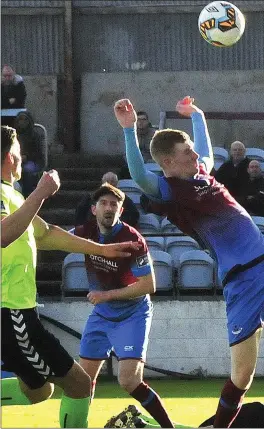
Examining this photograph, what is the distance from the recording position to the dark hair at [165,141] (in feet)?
25.5

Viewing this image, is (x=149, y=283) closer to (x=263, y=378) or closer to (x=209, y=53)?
(x=263, y=378)

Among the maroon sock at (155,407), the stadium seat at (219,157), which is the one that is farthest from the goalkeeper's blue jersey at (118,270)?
the stadium seat at (219,157)

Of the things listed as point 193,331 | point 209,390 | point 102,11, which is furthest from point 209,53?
point 209,390

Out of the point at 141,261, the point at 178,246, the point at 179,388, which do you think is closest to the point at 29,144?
the point at 178,246

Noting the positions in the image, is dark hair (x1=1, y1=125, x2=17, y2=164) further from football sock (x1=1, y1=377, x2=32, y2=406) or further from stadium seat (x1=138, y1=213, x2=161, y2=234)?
stadium seat (x1=138, y1=213, x2=161, y2=234)

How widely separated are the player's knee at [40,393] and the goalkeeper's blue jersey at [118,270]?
181 cm

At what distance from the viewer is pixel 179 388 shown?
12.9 meters

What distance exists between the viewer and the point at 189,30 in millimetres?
19359

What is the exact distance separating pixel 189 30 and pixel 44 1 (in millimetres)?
2385

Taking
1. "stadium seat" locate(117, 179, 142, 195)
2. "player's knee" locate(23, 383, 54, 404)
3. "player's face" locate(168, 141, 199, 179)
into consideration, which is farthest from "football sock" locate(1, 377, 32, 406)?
"stadium seat" locate(117, 179, 142, 195)

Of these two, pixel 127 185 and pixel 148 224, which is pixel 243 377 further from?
pixel 127 185

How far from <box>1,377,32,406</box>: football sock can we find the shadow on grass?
14.5 feet

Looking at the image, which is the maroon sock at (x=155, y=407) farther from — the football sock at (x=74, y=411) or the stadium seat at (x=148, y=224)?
the stadium seat at (x=148, y=224)

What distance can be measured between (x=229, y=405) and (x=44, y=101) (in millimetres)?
12217
